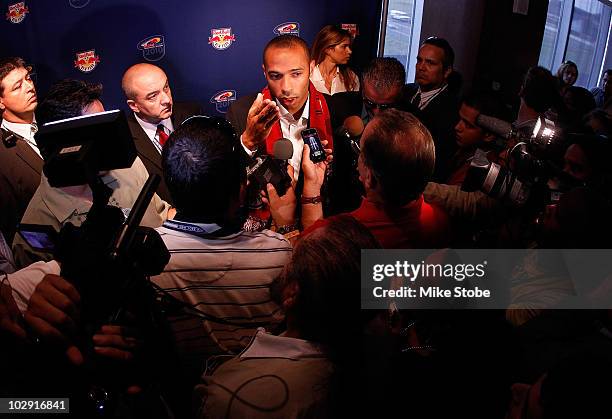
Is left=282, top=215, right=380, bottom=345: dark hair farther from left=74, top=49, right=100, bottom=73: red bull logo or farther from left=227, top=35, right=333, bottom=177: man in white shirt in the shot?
left=74, top=49, right=100, bottom=73: red bull logo

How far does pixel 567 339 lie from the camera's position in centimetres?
128

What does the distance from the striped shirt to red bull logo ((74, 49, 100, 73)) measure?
1895mm

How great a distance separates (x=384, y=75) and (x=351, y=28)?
1527 mm

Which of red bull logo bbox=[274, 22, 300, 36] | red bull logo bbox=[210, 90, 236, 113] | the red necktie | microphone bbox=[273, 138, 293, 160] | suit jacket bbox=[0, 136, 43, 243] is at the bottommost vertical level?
suit jacket bbox=[0, 136, 43, 243]

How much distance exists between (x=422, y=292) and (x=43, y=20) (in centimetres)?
253

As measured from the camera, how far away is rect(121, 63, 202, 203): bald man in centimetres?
238

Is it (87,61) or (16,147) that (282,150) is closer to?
(16,147)

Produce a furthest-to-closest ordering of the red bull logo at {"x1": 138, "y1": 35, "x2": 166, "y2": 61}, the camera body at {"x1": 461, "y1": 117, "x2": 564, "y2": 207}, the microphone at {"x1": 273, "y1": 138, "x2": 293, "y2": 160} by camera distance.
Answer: the red bull logo at {"x1": 138, "y1": 35, "x2": 166, "y2": 61}
the microphone at {"x1": 273, "y1": 138, "x2": 293, "y2": 160}
the camera body at {"x1": 461, "y1": 117, "x2": 564, "y2": 207}

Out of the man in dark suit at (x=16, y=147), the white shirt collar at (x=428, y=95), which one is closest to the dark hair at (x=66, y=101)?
the man in dark suit at (x=16, y=147)

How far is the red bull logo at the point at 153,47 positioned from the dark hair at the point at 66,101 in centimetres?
73

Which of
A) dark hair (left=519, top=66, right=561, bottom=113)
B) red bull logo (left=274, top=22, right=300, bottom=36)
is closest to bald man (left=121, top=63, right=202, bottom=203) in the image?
red bull logo (left=274, top=22, right=300, bottom=36)

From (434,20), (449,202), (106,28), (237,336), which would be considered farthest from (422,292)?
(434,20)

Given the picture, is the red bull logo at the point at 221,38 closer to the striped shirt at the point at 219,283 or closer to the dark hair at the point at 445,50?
the dark hair at the point at 445,50

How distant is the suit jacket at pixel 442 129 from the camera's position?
251 cm
